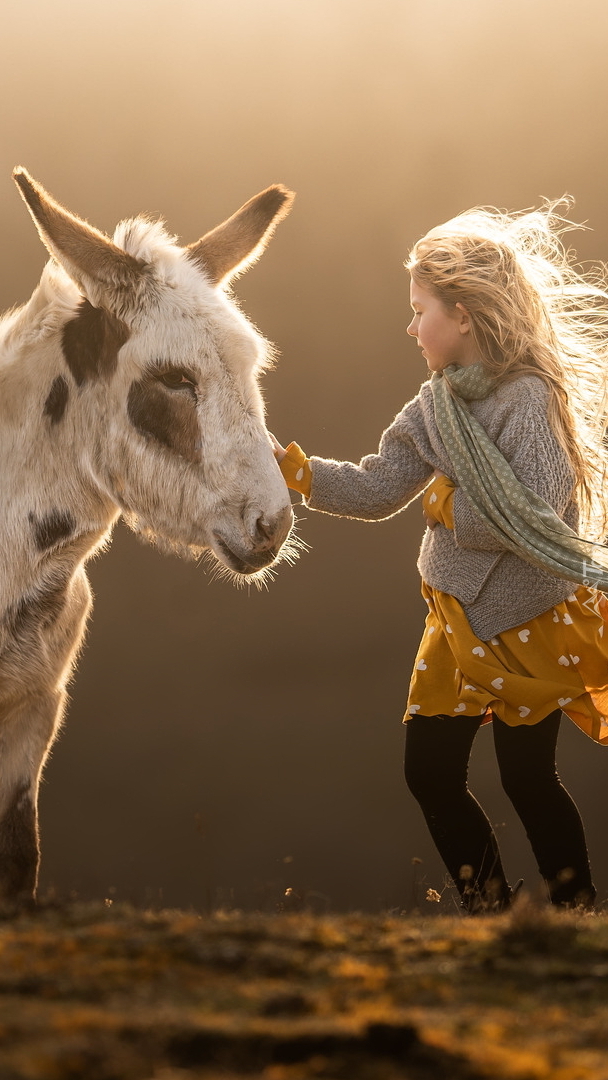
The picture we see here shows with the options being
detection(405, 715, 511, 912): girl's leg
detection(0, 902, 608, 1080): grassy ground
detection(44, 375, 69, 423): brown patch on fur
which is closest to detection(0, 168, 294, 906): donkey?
detection(44, 375, 69, 423): brown patch on fur

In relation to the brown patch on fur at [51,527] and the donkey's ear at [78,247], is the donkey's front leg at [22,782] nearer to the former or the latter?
the brown patch on fur at [51,527]

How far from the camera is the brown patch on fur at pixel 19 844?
11.0 feet

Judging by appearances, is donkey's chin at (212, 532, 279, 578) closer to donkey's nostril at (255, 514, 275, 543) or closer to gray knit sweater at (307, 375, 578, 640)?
donkey's nostril at (255, 514, 275, 543)

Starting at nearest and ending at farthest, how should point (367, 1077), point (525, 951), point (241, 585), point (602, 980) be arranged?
point (367, 1077) → point (602, 980) → point (525, 951) → point (241, 585)

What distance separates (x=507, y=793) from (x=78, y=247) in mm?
2398

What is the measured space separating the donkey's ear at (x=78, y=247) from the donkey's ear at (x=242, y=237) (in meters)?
0.36

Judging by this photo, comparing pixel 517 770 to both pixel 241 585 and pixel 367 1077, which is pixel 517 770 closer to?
pixel 241 585

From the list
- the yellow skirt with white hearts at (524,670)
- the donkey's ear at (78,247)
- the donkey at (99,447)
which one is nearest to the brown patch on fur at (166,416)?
the donkey at (99,447)

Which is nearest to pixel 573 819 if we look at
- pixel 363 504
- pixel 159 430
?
pixel 363 504

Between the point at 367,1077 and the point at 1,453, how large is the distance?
2.72 m

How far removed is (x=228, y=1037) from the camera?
4.13ft

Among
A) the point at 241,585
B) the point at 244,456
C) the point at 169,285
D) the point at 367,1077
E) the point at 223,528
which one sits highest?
the point at 169,285

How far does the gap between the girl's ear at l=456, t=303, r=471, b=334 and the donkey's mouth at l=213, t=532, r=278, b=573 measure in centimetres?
124

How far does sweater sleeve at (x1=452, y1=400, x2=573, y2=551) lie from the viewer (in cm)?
358
